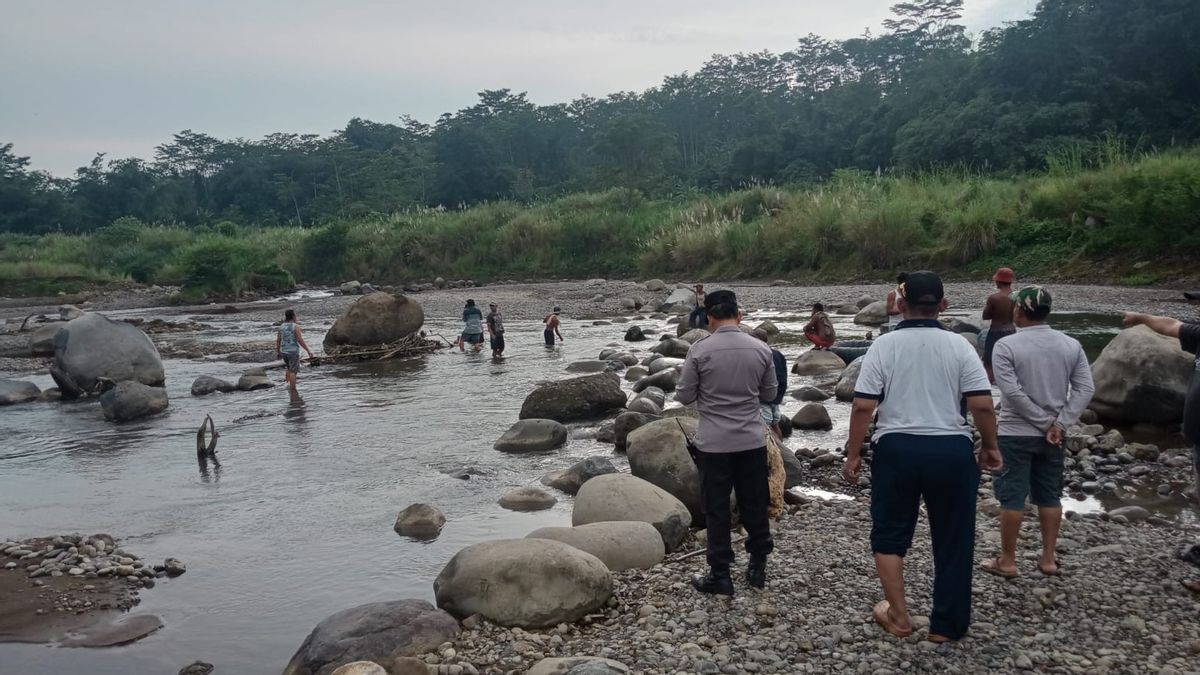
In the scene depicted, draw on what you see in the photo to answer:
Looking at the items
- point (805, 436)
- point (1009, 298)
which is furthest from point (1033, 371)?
point (805, 436)

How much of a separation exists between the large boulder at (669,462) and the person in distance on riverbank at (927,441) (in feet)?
10.6

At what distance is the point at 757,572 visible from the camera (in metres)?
5.80

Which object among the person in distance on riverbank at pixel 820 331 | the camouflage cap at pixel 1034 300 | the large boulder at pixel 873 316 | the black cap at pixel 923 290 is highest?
the black cap at pixel 923 290

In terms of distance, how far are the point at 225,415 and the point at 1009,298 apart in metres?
11.7

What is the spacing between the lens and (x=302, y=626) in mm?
6465

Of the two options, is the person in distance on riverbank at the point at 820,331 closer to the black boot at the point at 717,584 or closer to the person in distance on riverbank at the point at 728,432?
the person in distance on riverbank at the point at 728,432

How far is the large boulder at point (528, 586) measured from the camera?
5789mm

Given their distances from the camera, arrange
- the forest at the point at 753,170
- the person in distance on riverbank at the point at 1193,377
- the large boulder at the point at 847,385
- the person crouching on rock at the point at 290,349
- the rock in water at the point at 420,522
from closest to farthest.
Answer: the person in distance on riverbank at the point at 1193,377, the rock in water at the point at 420,522, the large boulder at the point at 847,385, the person crouching on rock at the point at 290,349, the forest at the point at 753,170

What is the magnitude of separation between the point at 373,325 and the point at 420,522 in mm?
13396

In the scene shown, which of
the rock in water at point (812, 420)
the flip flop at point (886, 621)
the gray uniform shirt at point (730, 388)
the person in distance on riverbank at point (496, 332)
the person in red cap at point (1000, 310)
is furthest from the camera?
the person in distance on riverbank at point (496, 332)

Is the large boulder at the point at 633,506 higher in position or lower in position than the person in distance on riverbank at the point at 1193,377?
lower

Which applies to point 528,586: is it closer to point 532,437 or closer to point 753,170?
point 532,437

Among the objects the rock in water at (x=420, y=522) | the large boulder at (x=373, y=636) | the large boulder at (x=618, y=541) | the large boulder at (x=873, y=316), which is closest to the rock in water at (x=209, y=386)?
the rock in water at (x=420, y=522)

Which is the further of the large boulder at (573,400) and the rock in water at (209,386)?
the rock in water at (209,386)
